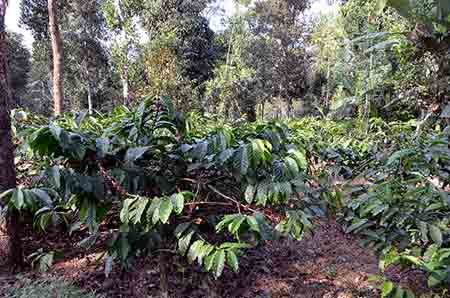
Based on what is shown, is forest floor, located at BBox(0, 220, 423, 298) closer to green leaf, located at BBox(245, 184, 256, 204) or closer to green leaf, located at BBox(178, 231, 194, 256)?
green leaf, located at BBox(178, 231, 194, 256)

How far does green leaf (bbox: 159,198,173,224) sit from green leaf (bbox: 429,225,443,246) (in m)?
0.92

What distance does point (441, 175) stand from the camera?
4.76 ft

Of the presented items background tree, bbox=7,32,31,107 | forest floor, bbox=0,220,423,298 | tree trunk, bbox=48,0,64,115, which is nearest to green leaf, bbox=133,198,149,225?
forest floor, bbox=0,220,423,298

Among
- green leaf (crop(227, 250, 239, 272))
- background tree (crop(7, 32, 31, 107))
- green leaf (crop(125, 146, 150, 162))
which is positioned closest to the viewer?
green leaf (crop(227, 250, 239, 272))

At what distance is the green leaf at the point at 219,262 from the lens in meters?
1.10

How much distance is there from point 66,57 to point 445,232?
47.4ft

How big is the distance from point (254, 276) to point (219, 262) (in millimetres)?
1314

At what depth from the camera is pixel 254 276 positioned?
7.56 feet

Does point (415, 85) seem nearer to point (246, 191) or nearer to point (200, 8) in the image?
point (246, 191)

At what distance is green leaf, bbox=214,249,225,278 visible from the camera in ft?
3.60

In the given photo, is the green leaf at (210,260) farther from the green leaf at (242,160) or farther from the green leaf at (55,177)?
the green leaf at (55,177)

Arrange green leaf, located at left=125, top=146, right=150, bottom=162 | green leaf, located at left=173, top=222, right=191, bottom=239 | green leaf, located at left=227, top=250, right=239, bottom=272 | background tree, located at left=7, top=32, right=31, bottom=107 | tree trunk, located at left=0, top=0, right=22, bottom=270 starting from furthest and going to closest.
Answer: background tree, located at left=7, top=32, right=31, bottom=107, tree trunk, located at left=0, top=0, right=22, bottom=270, green leaf, located at left=173, top=222, right=191, bottom=239, green leaf, located at left=125, top=146, right=150, bottom=162, green leaf, located at left=227, top=250, right=239, bottom=272

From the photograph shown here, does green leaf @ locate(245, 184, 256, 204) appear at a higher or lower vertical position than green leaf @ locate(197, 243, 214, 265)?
higher

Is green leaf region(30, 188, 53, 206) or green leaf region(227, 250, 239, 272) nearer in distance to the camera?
green leaf region(227, 250, 239, 272)
